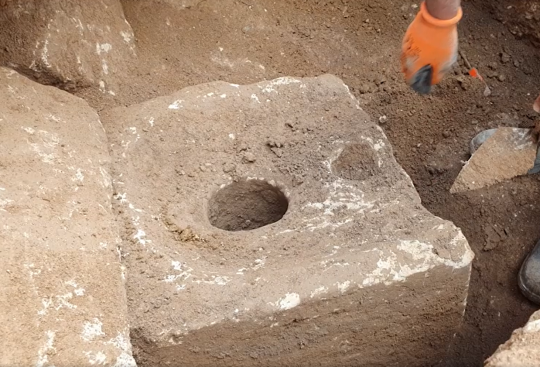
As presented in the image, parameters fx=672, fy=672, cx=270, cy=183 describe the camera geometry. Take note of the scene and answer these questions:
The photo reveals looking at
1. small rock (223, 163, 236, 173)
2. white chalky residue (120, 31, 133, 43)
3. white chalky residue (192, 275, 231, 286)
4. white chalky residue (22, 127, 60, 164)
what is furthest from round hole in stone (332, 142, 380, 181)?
white chalky residue (120, 31, 133, 43)

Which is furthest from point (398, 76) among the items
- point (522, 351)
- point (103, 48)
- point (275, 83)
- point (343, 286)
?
point (522, 351)

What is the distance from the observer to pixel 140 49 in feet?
10.8

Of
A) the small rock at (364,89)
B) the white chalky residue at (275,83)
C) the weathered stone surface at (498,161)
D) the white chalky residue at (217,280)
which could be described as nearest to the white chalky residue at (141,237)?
the white chalky residue at (217,280)

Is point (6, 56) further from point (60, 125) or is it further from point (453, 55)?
point (453, 55)

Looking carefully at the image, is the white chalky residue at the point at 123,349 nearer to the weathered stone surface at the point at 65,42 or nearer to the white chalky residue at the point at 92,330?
the white chalky residue at the point at 92,330

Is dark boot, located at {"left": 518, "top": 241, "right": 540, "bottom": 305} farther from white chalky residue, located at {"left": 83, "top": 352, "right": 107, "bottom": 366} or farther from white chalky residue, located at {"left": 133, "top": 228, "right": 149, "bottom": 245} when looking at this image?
white chalky residue, located at {"left": 83, "top": 352, "right": 107, "bottom": 366}

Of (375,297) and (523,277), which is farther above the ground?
(375,297)

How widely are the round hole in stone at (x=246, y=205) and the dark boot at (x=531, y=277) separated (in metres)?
1.06

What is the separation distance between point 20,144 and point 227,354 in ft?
3.21

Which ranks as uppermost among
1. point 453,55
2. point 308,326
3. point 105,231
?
point 453,55

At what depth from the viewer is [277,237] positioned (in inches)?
92.4

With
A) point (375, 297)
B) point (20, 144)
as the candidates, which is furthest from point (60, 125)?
point (375, 297)

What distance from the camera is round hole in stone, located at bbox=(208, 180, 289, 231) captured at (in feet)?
8.50

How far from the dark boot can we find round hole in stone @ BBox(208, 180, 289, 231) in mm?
1063
